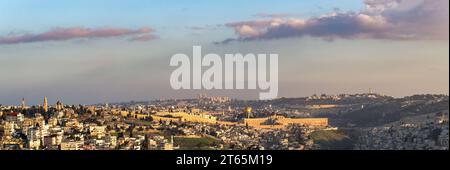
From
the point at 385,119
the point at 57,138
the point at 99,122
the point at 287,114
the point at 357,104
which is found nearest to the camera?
the point at 57,138

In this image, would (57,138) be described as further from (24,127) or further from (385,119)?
(385,119)

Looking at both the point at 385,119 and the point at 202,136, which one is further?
the point at 385,119

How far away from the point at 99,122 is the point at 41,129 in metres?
18.7

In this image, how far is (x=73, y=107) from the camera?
115m

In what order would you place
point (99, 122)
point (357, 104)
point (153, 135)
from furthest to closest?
point (357, 104)
point (99, 122)
point (153, 135)

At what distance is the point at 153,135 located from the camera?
301 ft

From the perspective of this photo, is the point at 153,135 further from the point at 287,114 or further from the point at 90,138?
the point at 287,114

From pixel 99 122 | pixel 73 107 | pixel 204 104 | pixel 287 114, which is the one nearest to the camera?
pixel 99 122
